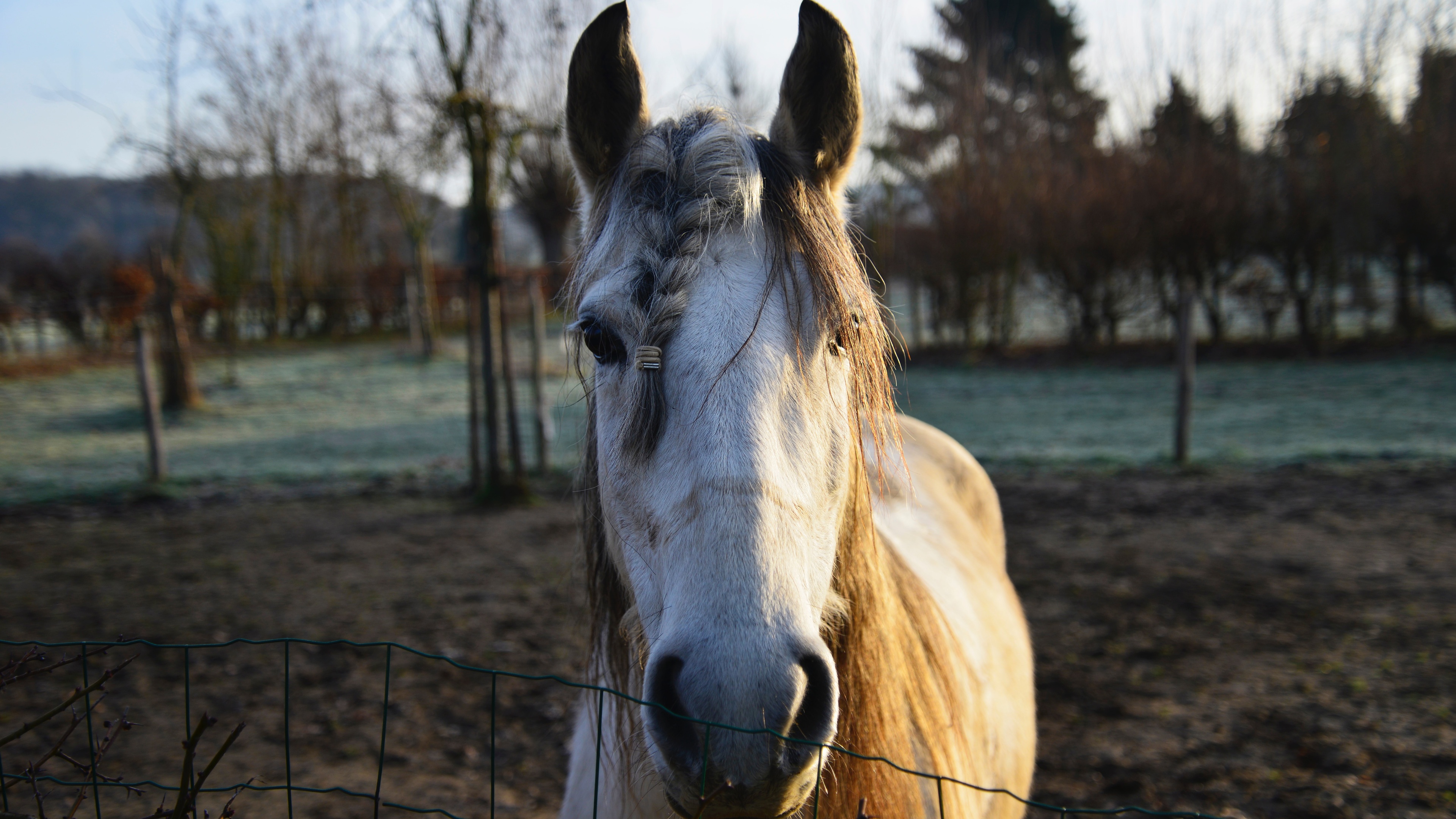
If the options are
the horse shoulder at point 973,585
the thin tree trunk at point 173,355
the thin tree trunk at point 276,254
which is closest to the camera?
the horse shoulder at point 973,585

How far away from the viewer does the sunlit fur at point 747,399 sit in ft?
4.20

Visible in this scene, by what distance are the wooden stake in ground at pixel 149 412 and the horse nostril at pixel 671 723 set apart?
895cm

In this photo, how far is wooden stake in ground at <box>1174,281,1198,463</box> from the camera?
25.3ft

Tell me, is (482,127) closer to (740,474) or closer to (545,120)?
(545,120)

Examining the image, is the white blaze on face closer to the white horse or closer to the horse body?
the white horse

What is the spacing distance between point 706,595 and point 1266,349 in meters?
15.2

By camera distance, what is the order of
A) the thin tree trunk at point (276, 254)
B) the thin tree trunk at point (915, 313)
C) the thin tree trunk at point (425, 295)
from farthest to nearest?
the thin tree trunk at point (276, 254) < the thin tree trunk at point (425, 295) < the thin tree trunk at point (915, 313)

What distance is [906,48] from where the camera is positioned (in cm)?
1683

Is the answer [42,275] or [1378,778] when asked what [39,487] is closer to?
[1378,778]

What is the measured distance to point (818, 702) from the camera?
1083mm

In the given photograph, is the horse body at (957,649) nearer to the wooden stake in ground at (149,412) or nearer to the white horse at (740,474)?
the white horse at (740,474)

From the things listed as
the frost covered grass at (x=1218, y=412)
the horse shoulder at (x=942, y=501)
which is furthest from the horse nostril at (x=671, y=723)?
the frost covered grass at (x=1218, y=412)

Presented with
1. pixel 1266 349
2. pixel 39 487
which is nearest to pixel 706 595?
pixel 39 487

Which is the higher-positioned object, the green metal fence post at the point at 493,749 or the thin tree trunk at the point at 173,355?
the thin tree trunk at the point at 173,355
